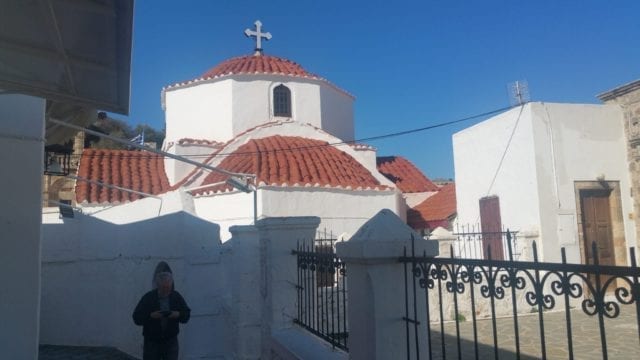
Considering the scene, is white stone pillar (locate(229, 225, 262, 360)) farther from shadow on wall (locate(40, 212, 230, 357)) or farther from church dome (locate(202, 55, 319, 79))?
church dome (locate(202, 55, 319, 79))

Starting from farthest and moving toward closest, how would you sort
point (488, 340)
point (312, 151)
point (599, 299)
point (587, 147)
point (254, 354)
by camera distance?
point (312, 151)
point (587, 147)
point (488, 340)
point (254, 354)
point (599, 299)

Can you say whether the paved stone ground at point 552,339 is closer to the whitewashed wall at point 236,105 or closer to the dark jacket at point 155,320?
the dark jacket at point 155,320

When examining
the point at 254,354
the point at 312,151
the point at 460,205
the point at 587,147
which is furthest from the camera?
the point at 460,205

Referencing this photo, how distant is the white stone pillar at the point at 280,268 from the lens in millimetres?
5219

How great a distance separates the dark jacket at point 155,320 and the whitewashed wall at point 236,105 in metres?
9.31

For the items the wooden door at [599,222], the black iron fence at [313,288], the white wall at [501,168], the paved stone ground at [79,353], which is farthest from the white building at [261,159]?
the wooden door at [599,222]

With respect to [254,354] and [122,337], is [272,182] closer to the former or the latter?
[122,337]

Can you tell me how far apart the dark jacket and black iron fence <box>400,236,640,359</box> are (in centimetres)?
254

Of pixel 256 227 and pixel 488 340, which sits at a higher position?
pixel 256 227

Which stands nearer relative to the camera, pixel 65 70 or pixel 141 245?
pixel 65 70

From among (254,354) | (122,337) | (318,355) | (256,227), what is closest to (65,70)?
(256,227)

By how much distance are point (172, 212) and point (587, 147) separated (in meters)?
8.83

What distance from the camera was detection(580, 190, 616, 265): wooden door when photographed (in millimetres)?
10398

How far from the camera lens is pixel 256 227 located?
223 inches
